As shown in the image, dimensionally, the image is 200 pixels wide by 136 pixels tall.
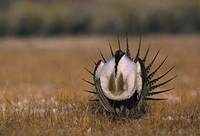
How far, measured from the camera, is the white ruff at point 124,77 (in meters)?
9.44

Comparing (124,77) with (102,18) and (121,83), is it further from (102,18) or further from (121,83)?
(102,18)

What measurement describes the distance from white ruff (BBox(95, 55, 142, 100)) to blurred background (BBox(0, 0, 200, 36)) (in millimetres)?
40322

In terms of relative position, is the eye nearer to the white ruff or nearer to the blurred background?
the white ruff

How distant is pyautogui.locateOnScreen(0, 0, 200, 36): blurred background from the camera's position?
52469mm

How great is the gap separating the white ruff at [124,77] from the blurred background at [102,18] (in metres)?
40.3

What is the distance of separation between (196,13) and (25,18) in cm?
1451

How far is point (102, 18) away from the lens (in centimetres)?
5431

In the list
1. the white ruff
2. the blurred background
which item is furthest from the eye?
the blurred background

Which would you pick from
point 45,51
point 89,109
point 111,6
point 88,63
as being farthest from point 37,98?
point 111,6

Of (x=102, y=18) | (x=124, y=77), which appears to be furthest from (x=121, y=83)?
(x=102, y=18)

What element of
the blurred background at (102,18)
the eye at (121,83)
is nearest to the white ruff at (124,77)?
the eye at (121,83)

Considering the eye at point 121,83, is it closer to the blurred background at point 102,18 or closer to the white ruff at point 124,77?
the white ruff at point 124,77

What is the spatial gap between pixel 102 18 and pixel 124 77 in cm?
4508

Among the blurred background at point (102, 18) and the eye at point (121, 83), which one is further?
the blurred background at point (102, 18)
